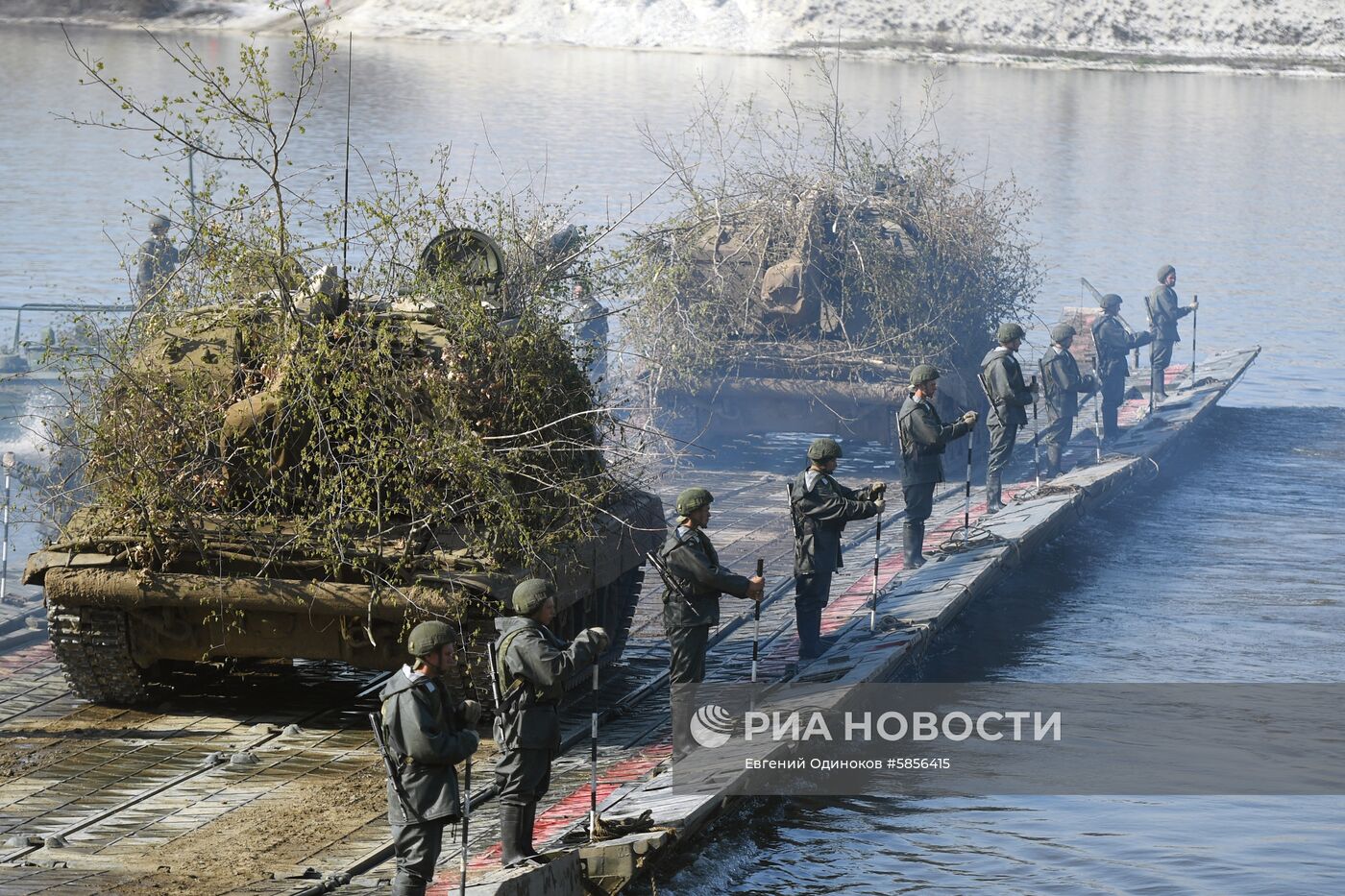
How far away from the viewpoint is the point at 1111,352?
25.3 metres

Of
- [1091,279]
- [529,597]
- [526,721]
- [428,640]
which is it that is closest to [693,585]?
[529,597]

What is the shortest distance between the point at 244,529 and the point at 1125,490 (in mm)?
13063

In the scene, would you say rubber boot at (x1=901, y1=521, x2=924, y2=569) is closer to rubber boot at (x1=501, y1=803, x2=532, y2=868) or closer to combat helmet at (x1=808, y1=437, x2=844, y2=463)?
combat helmet at (x1=808, y1=437, x2=844, y2=463)

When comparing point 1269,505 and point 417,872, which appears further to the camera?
point 1269,505

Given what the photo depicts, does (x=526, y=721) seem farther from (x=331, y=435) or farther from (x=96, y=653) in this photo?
(x=96, y=653)

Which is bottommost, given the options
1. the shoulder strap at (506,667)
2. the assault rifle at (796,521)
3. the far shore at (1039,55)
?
the assault rifle at (796,521)

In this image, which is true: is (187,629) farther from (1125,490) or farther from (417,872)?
(1125,490)

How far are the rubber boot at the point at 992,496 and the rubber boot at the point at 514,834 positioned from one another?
35.3 ft

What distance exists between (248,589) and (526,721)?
290 centimetres

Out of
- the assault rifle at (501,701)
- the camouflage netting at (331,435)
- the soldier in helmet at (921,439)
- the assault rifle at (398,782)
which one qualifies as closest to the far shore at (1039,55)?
the soldier in helmet at (921,439)

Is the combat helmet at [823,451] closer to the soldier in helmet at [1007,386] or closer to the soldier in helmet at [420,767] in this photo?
the soldier in helmet at [1007,386]

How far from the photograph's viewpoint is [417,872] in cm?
982

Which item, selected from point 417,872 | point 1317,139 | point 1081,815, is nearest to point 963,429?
point 1081,815

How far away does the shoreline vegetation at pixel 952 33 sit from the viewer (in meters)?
71.7
